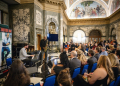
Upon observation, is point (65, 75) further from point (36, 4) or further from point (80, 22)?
point (80, 22)

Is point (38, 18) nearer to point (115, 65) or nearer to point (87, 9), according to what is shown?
point (115, 65)

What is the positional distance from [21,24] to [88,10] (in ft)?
57.2

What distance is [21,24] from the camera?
1008cm

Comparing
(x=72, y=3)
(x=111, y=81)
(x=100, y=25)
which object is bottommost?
(x=111, y=81)

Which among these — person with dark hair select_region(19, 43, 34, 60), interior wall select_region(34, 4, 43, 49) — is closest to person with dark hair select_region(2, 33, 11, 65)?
person with dark hair select_region(19, 43, 34, 60)

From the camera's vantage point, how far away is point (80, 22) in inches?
909

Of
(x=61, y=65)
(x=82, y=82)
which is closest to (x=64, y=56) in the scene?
(x=61, y=65)

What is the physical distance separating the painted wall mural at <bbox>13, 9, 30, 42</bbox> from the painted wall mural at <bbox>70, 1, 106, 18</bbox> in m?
15.0

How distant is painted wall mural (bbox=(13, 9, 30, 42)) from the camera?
396 inches

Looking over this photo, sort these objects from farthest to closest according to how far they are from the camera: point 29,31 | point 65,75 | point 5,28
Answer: point 29,31 → point 5,28 → point 65,75

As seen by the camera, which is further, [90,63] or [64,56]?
[90,63]

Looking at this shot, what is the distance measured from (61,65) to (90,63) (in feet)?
4.78

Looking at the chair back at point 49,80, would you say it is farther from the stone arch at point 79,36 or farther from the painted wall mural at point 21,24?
the stone arch at point 79,36

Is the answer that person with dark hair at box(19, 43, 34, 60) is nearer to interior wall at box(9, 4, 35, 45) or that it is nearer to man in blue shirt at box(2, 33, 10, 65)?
man in blue shirt at box(2, 33, 10, 65)
